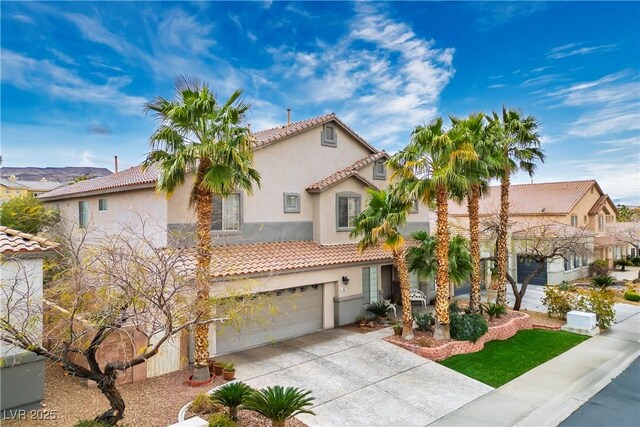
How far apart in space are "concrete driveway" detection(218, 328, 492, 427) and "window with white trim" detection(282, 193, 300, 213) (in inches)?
247

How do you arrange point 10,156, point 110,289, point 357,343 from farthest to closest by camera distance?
point 10,156 → point 357,343 → point 110,289

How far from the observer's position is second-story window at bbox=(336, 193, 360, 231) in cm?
2027

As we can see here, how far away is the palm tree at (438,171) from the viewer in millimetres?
15047

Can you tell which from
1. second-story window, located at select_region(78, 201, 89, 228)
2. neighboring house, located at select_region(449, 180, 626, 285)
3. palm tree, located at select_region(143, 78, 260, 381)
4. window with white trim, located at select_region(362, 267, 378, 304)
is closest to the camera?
palm tree, located at select_region(143, 78, 260, 381)

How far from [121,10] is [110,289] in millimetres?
11509

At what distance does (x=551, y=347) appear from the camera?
17.1m

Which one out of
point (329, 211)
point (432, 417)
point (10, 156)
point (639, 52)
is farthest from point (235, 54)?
point (639, 52)

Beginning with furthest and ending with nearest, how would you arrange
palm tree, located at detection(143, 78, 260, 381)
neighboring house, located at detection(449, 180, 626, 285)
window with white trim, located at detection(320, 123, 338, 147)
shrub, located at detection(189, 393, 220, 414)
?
neighboring house, located at detection(449, 180, 626, 285), window with white trim, located at detection(320, 123, 338, 147), palm tree, located at detection(143, 78, 260, 381), shrub, located at detection(189, 393, 220, 414)

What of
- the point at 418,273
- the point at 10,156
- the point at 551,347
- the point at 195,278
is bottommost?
the point at 551,347

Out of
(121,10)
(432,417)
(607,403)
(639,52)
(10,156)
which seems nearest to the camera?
(432,417)

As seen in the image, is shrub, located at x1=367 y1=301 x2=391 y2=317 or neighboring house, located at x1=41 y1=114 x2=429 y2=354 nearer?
neighboring house, located at x1=41 y1=114 x2=429 y2=354

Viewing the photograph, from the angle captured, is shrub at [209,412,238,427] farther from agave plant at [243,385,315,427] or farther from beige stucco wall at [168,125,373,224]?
beige stucco wall at [168,125,373,224]

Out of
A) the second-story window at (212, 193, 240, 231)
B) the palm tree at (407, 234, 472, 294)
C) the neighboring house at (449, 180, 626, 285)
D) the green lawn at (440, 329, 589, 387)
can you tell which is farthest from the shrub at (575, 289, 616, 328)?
the second-story window at (212, 193, 240, 231)

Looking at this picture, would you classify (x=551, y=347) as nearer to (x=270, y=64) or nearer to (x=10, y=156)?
(x=270, y=64)
